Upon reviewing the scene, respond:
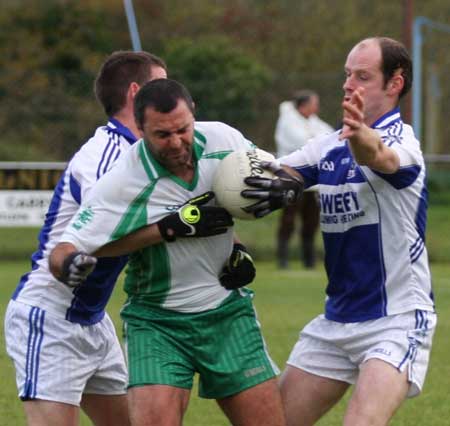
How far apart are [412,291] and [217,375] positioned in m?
0.82

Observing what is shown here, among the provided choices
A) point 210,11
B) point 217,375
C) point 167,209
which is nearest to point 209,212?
point 167,209

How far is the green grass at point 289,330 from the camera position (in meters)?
6.84

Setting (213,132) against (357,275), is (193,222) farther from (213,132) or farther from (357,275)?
(357,275)

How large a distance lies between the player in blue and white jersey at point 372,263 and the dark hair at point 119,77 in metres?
0.80

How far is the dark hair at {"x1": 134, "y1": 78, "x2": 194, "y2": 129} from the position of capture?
4.52 m

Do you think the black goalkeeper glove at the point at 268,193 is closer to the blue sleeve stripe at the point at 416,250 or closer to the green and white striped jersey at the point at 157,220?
the green and white striped jersey at the point at 157,220

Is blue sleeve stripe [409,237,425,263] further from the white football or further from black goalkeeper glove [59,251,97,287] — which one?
black goalkeeper glove [59,251,97,287]

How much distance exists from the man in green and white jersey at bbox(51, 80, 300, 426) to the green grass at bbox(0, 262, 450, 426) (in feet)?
6.61

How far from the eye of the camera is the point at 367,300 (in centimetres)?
484

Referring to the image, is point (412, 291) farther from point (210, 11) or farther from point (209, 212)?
point (210, 11)

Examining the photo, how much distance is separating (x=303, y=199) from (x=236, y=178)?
32.3 ft

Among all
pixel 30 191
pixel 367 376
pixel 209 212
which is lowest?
pixel 30 191

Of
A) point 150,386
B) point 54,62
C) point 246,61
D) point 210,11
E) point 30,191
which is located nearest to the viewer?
point 150,386

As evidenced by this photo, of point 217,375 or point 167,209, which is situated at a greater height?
point 167,209
